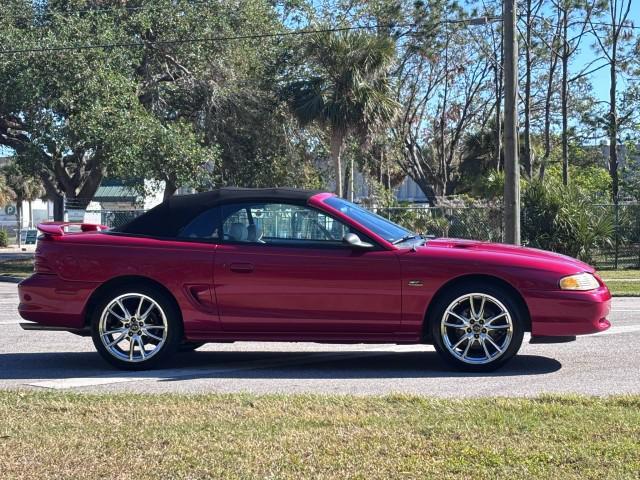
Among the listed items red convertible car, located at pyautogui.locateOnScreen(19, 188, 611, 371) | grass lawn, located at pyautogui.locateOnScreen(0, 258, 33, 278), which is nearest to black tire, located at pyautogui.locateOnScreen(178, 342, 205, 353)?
red convertible car, located at pyautogui.locateOnScreen(19, 188, 611, 371)

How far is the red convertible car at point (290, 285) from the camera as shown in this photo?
7.61 metres

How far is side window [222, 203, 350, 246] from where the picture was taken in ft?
25.9

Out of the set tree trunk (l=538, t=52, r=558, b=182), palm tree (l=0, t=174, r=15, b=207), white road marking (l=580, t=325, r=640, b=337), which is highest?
tree trunk (l=538, t=52, r=558, b=182)

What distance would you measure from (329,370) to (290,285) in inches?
34.7

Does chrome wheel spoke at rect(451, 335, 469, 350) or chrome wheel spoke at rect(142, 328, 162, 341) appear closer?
chrome wheel spoke at rect(451, 335, 469, 350)

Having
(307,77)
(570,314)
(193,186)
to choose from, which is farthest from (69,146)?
(570,314)

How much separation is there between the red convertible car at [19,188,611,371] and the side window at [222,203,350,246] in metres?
0.01

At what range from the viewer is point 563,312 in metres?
7.55

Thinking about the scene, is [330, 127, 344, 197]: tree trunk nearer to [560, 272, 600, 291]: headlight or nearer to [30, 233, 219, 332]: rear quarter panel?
[30, 233, 219, 332]: rear quarter panel

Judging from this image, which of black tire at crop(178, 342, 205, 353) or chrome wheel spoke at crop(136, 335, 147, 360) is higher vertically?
chrome wheel spoke at crop(136, 335, 147, 360)

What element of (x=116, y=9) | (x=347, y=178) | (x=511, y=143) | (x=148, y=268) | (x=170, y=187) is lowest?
(x=148, y=268)

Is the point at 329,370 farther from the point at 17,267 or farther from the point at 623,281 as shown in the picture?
the point at 17,267

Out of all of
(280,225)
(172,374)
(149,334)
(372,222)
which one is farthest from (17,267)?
(372,222)

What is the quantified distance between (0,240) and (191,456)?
51.3 meters
